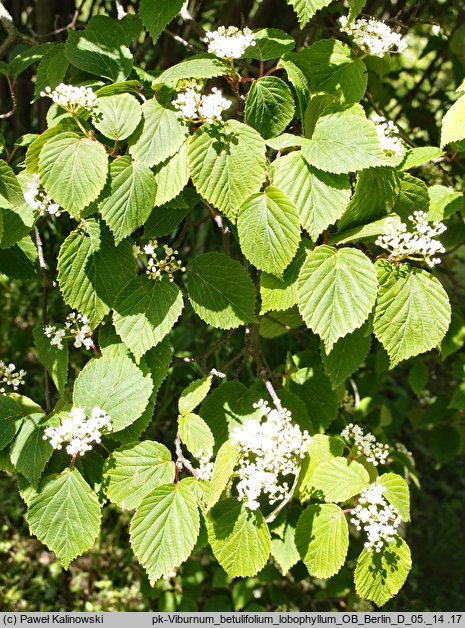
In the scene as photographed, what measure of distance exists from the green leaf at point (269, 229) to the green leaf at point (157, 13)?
0.42 meters

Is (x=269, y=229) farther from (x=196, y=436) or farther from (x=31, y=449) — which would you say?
(x=31, y=449)

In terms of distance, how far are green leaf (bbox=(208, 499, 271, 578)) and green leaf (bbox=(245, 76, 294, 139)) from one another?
79 cm

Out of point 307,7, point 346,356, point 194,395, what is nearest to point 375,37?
point 307,7

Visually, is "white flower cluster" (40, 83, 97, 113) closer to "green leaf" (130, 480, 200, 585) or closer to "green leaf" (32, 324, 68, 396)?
"green leaf" (32, 324, 68, 396)

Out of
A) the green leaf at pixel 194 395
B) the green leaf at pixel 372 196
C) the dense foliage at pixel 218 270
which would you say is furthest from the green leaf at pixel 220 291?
the green leaf at pixel 372 196

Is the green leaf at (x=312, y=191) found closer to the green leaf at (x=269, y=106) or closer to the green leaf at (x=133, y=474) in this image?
the green leaf at (x=269, y=106)

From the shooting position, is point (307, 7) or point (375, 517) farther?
point (375, 517)

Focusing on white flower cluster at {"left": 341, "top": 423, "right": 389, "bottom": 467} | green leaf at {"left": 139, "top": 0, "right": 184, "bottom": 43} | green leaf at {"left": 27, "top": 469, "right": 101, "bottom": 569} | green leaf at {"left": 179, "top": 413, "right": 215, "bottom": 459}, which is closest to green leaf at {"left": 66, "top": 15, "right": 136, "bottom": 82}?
green leaf at {"left": 139, "top": 0, "right": 184, "bottom": 43}

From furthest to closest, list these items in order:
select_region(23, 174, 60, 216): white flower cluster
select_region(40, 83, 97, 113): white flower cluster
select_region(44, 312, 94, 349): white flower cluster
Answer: select_region(44, 312, 94, 349): white flower cluster, select_region(23, 174, 60, 216): white flower cluster, select_region(40, 83, 97, 113): white flower cluster

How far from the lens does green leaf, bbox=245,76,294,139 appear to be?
125cm

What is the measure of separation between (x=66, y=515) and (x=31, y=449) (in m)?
0.16

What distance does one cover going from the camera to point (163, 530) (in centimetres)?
125

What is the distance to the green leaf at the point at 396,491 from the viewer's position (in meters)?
1.37

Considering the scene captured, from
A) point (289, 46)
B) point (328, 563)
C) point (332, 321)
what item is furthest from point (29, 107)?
point (328, 563)
